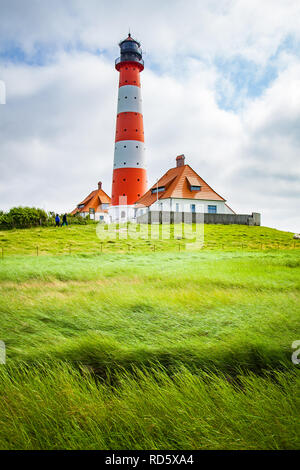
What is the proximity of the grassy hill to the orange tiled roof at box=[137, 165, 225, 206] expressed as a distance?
2789 cm

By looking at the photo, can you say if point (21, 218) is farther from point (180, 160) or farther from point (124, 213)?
point (180, 160)

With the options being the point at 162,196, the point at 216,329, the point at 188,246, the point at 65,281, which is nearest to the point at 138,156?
the point at 162,196

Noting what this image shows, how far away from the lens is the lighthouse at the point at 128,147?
3459 centimetres

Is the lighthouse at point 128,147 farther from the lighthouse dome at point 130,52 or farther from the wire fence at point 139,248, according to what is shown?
the wire fence at point 139,248

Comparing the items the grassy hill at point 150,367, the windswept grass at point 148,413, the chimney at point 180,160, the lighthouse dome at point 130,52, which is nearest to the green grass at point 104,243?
the grassy hill at point 150,367

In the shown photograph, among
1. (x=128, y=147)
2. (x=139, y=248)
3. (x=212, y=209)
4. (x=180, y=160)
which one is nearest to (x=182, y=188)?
(x=212, y=209)

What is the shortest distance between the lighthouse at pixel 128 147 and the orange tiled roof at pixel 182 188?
5.56 feet

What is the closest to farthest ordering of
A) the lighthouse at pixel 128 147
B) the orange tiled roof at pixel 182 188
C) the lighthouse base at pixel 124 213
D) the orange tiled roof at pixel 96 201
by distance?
the orange tiled roof at pixel 182 188 < the lighthouse at pixel 128 147 < the lighthouse base at pixel 124 213 < the orange tiled roof at pixel 96 201

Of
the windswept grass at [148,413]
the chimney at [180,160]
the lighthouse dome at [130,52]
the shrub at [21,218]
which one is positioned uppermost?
the lighthouse dome at [130,52]

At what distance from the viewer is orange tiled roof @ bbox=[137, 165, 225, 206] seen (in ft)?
111

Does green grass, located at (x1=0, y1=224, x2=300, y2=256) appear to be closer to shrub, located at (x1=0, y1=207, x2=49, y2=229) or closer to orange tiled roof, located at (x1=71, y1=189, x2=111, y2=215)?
shrub, located at (x1=0, y1=207, x2=49, y2=229)

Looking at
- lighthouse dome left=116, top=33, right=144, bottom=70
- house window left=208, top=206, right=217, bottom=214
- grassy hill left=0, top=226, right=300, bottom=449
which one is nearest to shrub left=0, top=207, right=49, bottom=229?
house window left=208, top=206, right=217, bottom=214

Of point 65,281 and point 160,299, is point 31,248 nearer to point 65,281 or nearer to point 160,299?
point 65,281
